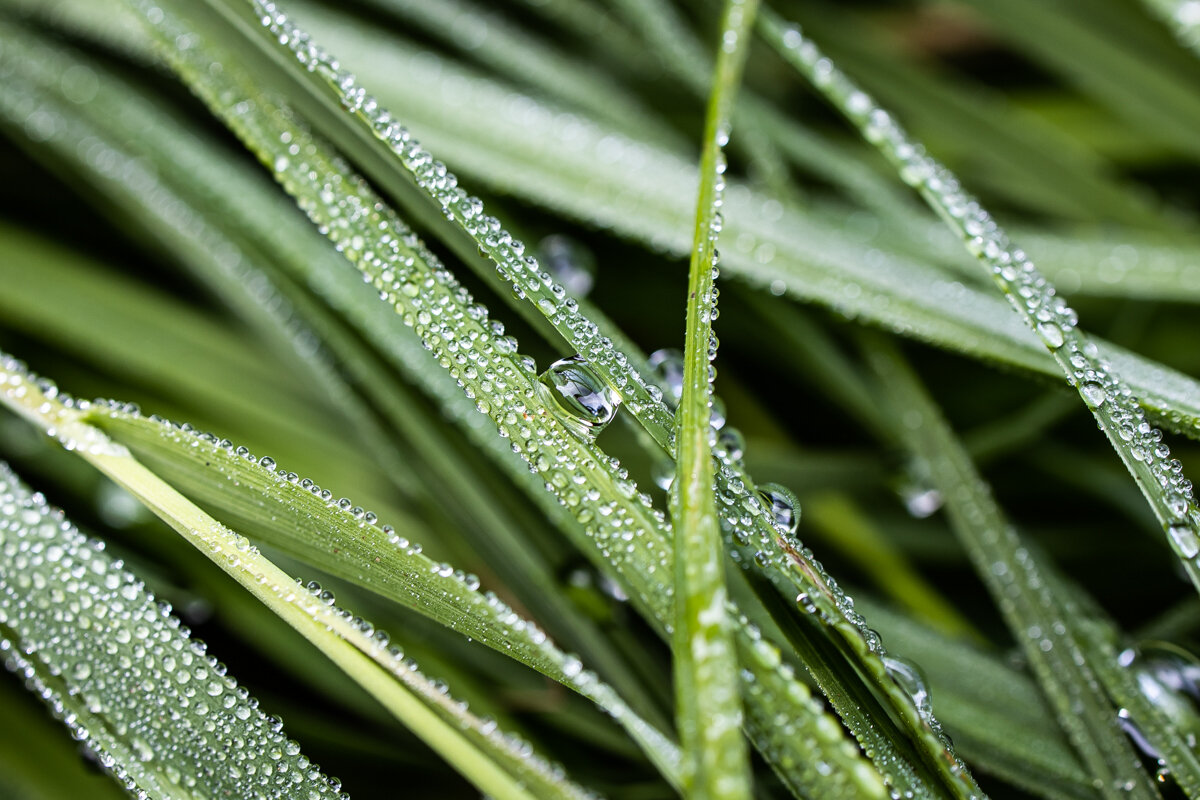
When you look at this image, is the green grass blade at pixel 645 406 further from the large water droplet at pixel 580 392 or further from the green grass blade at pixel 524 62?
the green grass blade at pixel 524 62

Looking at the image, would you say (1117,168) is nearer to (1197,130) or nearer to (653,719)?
(1197,130)

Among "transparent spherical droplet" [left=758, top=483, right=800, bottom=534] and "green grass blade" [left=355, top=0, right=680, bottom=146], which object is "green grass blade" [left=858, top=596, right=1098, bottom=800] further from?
"green grass blade" [left=355, top=0, right=680, bottom=146]

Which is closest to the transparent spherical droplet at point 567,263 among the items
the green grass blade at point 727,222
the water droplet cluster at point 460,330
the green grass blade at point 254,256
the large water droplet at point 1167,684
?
the green grass blade at point 727,222

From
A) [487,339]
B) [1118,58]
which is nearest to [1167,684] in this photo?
[487,339]

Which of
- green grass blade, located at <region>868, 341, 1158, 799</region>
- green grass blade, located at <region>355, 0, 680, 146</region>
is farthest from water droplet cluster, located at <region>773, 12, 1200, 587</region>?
green grass blade, located at <region>355, 0, 680, 146</region>

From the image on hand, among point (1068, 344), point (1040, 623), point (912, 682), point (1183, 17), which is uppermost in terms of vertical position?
point (1183, 17)

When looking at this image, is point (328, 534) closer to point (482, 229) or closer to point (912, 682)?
point (482, 229)
